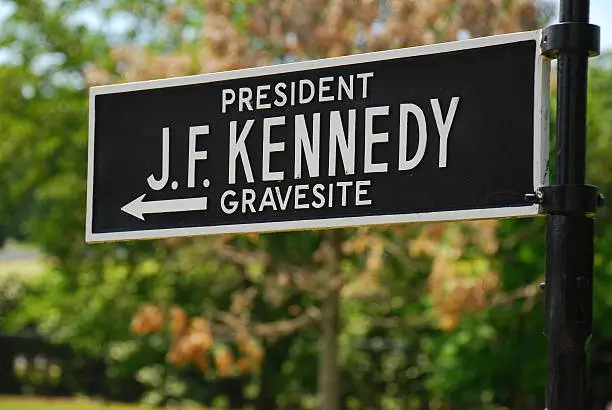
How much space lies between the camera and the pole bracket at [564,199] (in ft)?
7.88

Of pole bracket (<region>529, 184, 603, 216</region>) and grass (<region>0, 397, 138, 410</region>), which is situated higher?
pole bracket (<region>529, 184, 603, 216</region>)

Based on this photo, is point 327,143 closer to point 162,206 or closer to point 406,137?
point 406,137

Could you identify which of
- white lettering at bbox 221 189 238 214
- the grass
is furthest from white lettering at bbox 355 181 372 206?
the grass

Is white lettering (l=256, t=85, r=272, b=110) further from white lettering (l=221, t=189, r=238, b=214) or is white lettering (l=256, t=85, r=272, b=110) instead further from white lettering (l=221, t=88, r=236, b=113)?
white lettering (l=221, t=189, r=238, b=214)

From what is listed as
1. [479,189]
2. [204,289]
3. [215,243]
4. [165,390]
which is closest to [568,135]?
[479,189]

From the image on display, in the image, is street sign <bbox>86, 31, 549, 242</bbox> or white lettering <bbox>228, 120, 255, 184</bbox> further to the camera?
white lettering <bbox>228, 120, 255, 184</bbox>

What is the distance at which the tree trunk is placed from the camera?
688 inches

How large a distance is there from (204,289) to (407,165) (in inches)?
870

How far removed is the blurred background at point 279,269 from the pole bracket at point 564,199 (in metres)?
13.5

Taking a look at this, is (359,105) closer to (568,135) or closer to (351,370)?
(568,135)

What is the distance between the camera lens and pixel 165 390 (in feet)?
94.5

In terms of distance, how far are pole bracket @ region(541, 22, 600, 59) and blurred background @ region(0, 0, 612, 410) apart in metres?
13.5

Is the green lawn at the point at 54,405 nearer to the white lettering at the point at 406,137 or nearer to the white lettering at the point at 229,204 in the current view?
the white lettering at the point at 229,204

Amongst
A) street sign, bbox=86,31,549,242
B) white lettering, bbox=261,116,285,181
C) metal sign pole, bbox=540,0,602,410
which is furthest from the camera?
white lettering, bbox=261,116,285,181
